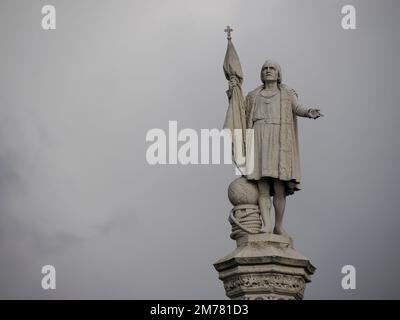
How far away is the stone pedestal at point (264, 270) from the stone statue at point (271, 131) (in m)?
0.57

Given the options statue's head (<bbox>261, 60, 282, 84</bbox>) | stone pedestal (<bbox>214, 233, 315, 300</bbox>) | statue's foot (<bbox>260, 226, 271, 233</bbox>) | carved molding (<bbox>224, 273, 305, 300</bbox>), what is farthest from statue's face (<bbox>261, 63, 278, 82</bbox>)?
carved molding (<bbox>224, 273, 305, 300</bbox>)

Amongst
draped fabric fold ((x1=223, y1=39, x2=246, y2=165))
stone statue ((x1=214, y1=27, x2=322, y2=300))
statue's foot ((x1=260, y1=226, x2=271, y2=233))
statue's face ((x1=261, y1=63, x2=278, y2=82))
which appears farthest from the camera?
statue's face ((x1=261, y1=63, x2=278, y2=82))

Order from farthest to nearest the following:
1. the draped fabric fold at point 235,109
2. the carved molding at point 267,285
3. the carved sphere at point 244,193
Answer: the draped fabric fold at point 235,109 → the carved sphere at point 244,193 → the carved molding at point 267,285

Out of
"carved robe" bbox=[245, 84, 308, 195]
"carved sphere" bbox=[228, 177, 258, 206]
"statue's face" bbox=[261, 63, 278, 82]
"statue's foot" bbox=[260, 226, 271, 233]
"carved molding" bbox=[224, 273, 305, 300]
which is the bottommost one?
"carved molding" bbox=[224, 273, 305, 300]

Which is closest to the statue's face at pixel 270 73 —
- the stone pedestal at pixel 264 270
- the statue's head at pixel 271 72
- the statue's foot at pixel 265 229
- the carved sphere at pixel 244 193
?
the statue's head at pixel 271 72

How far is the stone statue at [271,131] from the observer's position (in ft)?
112

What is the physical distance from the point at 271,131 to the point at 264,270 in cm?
364

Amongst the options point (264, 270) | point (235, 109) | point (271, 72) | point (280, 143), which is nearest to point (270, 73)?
point (271, 72)

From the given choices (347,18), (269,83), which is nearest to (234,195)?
(269,83)

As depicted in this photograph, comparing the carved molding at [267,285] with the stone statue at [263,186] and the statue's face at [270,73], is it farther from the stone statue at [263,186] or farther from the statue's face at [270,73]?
the statue's face at [270,73]

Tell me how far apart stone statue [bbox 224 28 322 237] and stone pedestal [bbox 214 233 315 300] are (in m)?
0.57

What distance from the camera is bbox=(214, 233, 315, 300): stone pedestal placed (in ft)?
109

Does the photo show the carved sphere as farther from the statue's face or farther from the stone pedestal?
the statue's face
